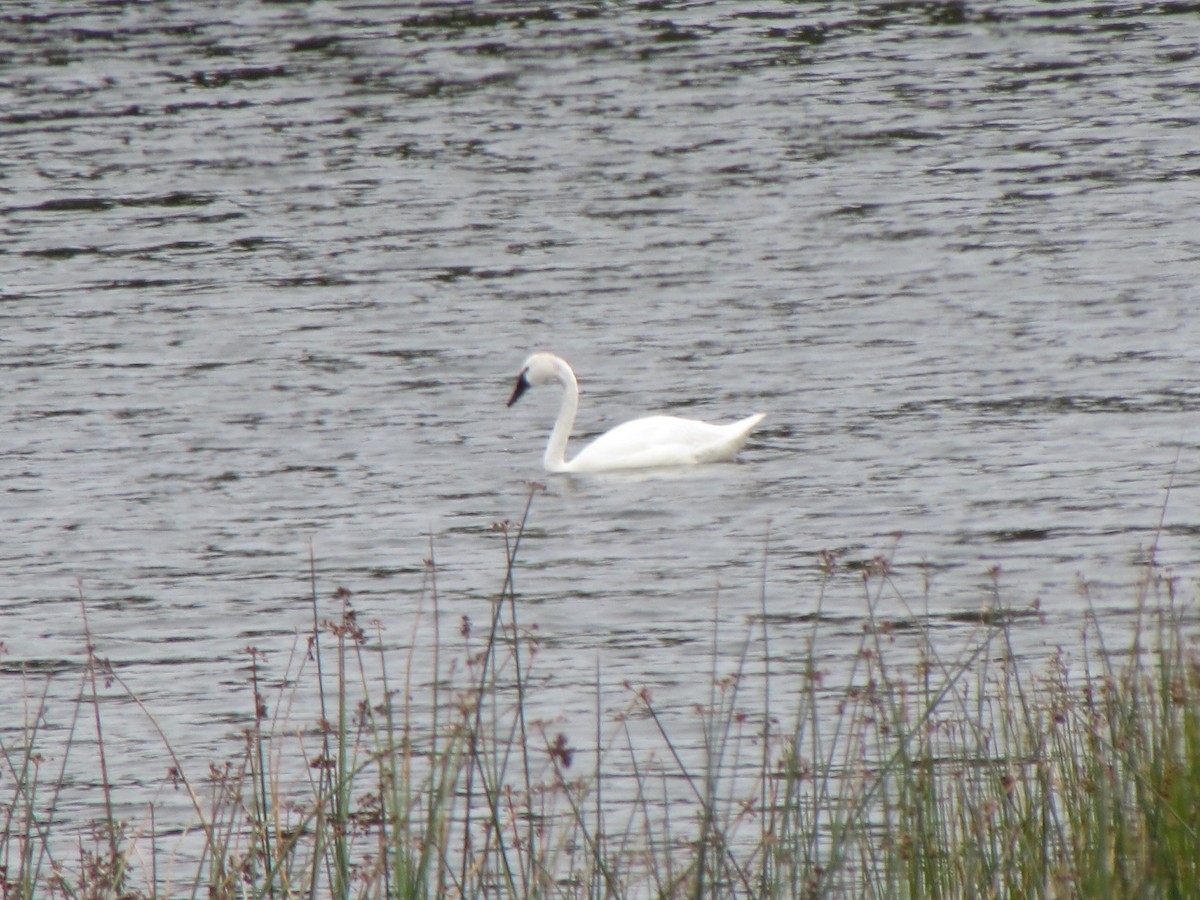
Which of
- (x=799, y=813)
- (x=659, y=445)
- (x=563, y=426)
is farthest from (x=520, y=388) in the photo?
(x=799, y=813)

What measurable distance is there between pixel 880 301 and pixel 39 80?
16.5 m

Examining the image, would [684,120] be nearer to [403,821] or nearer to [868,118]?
[868,118]

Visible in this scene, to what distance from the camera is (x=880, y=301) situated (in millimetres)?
20562

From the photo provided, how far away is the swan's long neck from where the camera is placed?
16672 millimetres

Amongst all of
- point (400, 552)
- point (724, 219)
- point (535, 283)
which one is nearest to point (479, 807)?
point (400, 552)

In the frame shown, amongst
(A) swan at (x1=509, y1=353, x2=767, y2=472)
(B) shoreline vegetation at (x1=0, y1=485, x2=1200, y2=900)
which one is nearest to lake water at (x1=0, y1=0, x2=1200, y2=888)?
(A) swan at (x1=509, y1=353, x2=767, y2=472)

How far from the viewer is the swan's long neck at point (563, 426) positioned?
16.7m

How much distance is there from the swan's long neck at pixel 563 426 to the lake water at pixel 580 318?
368 millimetres

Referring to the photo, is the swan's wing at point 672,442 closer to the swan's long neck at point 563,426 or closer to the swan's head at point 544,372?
the swan's long neck at point 563,426

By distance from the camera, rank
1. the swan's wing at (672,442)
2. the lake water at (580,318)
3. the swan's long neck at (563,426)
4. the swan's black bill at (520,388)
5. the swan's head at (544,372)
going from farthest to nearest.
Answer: the swan's black bill at (520,388)
the swan's head at (544,372)
the swan's long neck at (563,426)
the swan's wing at (672,442)
the lake water at (580,318)

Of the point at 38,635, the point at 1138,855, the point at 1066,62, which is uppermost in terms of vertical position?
the point at 1138,855

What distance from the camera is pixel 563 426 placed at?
16969mm

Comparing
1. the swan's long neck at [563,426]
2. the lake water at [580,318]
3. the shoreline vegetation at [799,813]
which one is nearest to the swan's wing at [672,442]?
the lake water at [580,318]

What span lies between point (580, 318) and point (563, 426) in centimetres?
402
